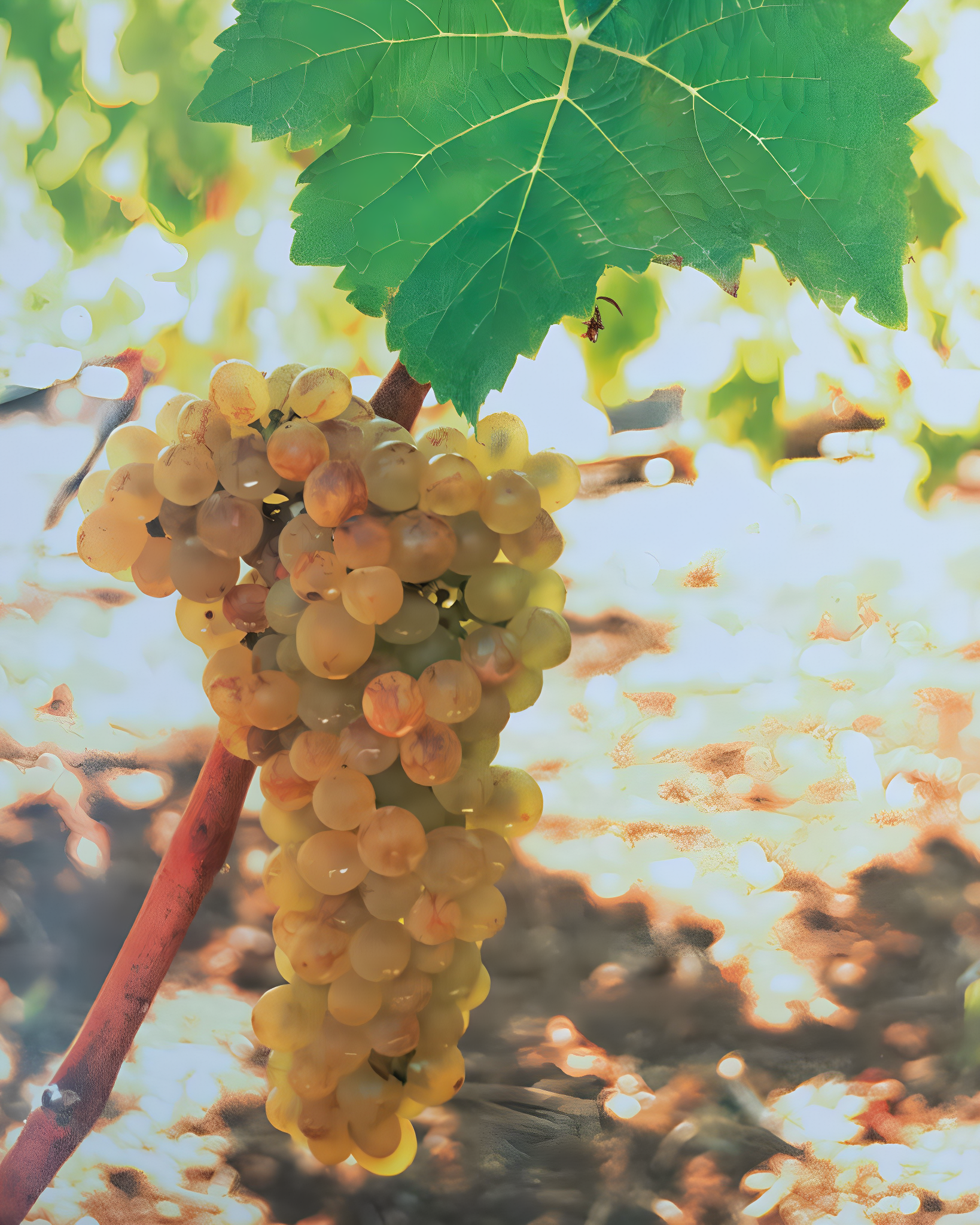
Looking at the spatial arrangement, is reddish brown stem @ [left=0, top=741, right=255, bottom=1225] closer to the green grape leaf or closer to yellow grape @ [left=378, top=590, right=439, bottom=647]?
yellow grape @ [left=378, top=590, right=439, bottom=647]

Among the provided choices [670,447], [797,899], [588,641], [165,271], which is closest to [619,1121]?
[797,899]

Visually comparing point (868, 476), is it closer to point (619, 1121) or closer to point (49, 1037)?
point (619, 1121)

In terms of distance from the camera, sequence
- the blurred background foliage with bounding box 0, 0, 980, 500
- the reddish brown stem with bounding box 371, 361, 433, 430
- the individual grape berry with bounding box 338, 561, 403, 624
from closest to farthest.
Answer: the individual grape berry with bounding box 338, 561, 403, 624 → the reddish brown stem with bounding box 371, 361, 433, 430 → the blurred background foliage with bounding box 0, 0, 980, 500

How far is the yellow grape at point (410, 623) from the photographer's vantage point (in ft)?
1.31

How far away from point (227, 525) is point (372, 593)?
0.08 m

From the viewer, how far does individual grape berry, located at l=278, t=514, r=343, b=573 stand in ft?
1.30

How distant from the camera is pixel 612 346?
728 millimetres

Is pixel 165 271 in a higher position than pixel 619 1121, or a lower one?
higher

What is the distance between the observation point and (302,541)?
40cm

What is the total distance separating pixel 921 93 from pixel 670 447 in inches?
12.8

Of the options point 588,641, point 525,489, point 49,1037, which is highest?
point 588,641

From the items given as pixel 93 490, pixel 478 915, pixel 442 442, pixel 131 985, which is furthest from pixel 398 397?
pixel 131 985

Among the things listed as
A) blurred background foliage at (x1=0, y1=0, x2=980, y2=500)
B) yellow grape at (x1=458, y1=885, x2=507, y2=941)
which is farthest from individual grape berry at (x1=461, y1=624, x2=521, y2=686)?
blurred background foliage at (x1=0, y1=0, x2=980, y2=500)

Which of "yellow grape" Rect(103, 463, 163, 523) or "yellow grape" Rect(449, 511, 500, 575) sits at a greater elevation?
"yellow grape" Rect(449, 511, 500, 575)
